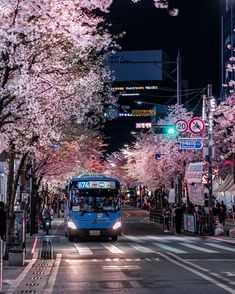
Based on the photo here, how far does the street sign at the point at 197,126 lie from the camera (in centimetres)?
3953

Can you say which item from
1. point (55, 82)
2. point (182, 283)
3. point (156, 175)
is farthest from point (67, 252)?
point (156, 175)

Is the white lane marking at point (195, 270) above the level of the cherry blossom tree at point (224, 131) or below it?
below

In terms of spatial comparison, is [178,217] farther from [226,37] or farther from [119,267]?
[226,37]

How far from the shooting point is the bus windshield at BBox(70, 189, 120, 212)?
33.8 m

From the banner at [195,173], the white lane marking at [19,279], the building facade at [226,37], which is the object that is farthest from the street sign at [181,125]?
the building facade at [226,37]

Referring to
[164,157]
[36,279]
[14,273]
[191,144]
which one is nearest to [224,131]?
[164,157]

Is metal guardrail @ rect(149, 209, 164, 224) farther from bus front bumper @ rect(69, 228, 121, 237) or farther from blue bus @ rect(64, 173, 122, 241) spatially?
bus front bumper @ rect(69, 228, 121, 237)

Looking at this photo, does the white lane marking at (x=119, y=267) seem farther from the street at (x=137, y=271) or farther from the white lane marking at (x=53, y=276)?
the white lane marking at (x=53, y=276)

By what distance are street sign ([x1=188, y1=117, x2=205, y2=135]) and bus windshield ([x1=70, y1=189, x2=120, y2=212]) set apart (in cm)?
780

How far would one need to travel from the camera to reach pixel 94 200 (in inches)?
1339

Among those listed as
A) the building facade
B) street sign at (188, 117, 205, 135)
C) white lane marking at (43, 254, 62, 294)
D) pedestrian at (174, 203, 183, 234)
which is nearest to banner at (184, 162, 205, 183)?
pedestrian at (174, 203, 183, 234)

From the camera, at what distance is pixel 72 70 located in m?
21.3

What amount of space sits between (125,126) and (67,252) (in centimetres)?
15552

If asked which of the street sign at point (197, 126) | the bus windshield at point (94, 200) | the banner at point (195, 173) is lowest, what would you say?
the bus windshield at point (94, 200)
